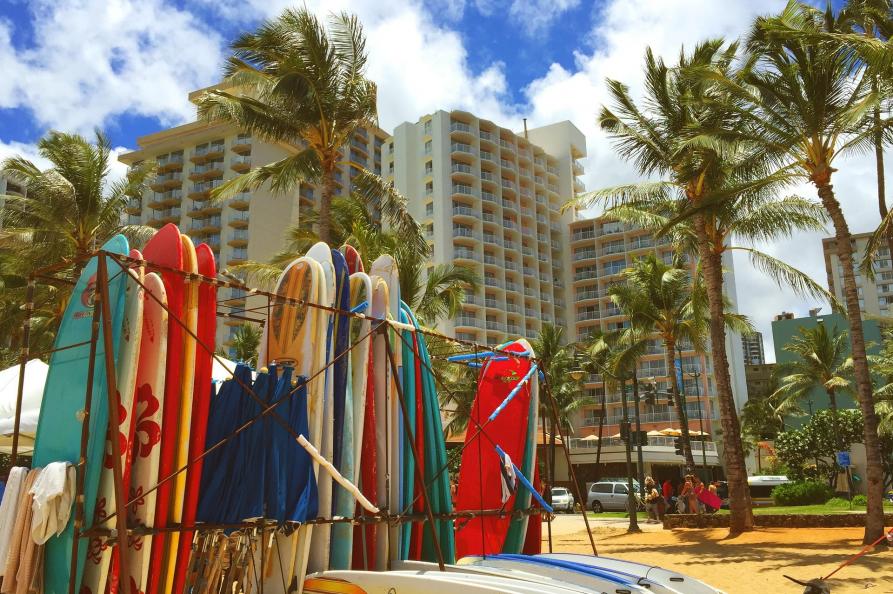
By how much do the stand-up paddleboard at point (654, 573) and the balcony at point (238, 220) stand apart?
6052 cm

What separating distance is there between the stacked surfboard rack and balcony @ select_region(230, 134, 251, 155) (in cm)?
6201

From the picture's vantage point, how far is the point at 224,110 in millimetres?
16625

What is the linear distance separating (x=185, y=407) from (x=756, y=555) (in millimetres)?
11999

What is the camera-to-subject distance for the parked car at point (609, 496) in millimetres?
34406

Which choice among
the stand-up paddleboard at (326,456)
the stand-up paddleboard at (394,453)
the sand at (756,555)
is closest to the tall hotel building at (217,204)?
the sand at (756,555)

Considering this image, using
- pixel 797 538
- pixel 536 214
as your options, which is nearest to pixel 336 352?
pixel 797 538

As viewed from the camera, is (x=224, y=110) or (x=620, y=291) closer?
(x=224, y=110)

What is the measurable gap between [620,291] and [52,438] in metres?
25.8

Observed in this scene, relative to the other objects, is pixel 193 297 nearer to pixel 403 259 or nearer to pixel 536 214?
pixel 403 259

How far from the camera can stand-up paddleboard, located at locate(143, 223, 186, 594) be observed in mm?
6082

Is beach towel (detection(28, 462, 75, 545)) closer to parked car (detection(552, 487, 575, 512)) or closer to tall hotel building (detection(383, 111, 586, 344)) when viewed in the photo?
parked car (detection(552, 487, 575, 512))

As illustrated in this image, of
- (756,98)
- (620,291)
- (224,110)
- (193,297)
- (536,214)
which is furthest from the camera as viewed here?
(536,214)

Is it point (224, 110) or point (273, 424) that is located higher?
point (224, 110)

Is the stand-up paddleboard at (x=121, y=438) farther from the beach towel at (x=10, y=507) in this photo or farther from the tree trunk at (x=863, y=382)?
the tree trunk at (x=863, y=382)
